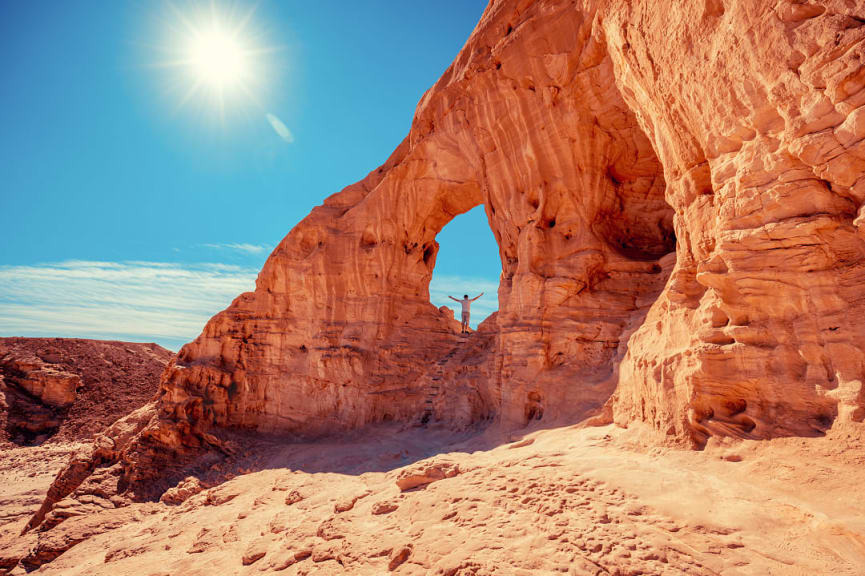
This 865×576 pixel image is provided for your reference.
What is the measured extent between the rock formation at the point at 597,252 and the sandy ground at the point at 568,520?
633 mm

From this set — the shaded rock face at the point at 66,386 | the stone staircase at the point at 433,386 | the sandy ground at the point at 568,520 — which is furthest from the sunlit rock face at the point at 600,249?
the shaded rock face at the point at 66,386

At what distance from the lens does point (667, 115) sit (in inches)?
266

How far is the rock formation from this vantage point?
14.7ft

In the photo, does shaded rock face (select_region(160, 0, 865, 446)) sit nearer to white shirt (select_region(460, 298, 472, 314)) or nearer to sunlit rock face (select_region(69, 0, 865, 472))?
sunlit rock face (select_region(69, 0, 865, 472))

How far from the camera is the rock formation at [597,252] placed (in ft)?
14.7

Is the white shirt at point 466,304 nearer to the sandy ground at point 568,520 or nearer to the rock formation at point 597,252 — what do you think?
the rock formation at point 597,252

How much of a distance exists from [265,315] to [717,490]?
16204mm

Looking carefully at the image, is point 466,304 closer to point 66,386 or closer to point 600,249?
point 600,249

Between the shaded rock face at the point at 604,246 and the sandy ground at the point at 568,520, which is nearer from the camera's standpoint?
the sandy ground at the point at 568,520

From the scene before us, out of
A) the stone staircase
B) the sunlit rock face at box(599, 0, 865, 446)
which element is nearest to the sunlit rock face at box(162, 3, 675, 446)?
the stone staircase

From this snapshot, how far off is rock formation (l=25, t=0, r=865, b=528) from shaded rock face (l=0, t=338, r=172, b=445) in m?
14.9

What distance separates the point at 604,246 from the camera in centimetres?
1088

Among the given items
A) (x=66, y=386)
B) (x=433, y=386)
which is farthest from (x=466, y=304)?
(x=66, y=386)

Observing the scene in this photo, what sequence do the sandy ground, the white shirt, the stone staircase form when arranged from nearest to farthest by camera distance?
the sandy ground → the stone staircase → the white shirt
